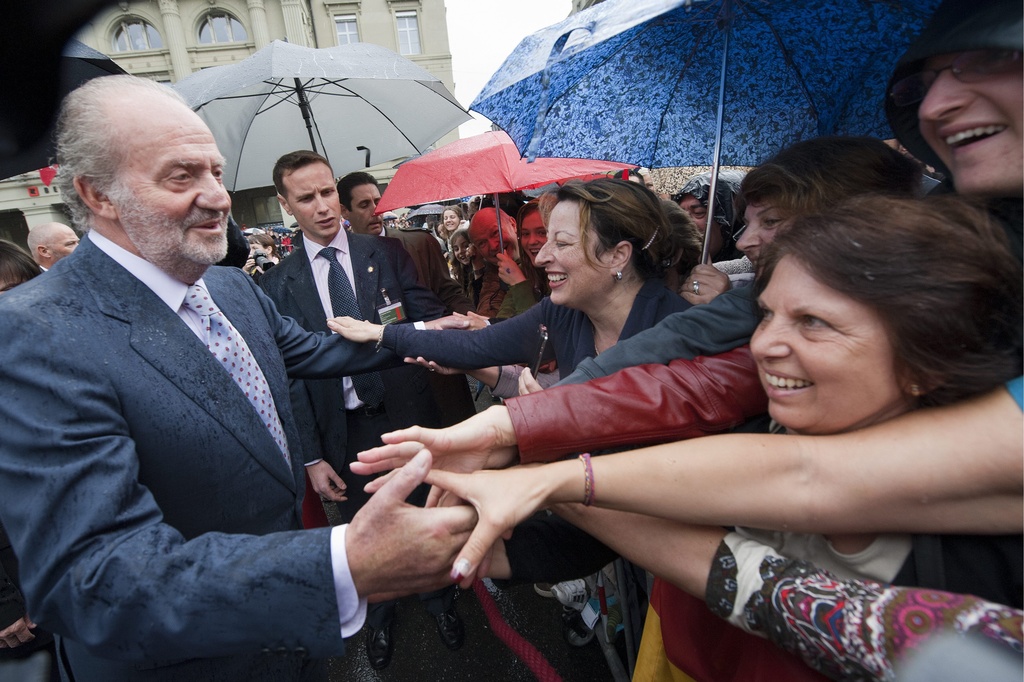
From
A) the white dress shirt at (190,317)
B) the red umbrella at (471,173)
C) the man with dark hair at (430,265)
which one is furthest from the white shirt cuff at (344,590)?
the red umbrella at (471,173)

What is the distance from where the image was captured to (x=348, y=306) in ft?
9.82

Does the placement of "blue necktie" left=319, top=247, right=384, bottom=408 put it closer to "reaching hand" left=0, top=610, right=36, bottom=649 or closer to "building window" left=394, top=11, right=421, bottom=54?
"reaching hand" left=0, top=610, right=36, bottom=649

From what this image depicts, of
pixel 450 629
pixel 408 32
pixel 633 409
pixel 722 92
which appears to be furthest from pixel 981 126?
pixel 408 32

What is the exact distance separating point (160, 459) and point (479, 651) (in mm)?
2184

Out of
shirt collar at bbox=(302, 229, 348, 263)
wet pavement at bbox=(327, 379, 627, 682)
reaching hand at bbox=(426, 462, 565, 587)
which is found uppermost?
shirt collar at bbox=(302, 229, 348, 263)

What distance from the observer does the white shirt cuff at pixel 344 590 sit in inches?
42.3

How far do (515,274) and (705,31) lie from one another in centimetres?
212

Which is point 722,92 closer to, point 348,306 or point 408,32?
point 348,306

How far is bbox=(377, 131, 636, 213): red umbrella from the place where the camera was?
4.08 m

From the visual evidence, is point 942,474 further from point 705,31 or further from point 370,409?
point 370,409

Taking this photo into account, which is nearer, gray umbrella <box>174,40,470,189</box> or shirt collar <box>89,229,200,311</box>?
shirt collar <box>89,229,200,311</box>

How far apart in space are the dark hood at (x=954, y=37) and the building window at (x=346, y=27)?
118ft

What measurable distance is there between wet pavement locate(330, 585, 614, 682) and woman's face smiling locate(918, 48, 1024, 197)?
252 centimetres

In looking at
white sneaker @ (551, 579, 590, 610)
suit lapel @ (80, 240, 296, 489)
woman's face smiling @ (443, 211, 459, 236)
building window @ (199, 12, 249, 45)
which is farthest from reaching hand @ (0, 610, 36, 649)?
building window @ (199, 12, 249, 45)
